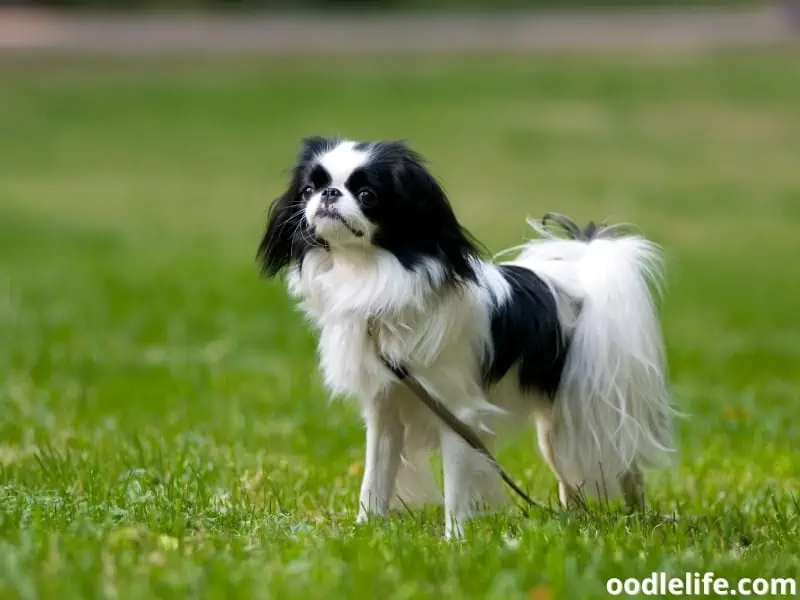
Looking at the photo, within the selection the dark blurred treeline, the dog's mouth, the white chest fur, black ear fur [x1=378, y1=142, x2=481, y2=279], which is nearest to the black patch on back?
the white chest fur

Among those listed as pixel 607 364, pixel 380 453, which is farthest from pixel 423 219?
pixel 607 364

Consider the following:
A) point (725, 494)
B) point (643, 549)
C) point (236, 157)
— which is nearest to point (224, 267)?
point (725, 494)

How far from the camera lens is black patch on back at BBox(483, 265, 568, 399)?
16.0ft

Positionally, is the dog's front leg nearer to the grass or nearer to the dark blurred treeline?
the grass

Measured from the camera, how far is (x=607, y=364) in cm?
509

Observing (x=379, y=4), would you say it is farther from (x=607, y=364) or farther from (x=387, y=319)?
(x=387, y=319)

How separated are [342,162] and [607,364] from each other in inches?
54.4

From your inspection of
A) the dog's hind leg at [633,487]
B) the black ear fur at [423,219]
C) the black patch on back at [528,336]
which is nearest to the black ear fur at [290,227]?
the black ear fur at [423,219]

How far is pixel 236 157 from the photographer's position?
24.8m

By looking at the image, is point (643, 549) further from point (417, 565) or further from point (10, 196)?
point (10, 196)

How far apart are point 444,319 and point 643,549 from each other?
3.49 feet

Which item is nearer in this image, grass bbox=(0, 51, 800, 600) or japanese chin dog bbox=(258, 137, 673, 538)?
grass bbox=(0, 51, 800, 600)

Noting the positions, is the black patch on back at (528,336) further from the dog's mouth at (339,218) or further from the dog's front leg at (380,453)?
the dog's mouth at (339,218)

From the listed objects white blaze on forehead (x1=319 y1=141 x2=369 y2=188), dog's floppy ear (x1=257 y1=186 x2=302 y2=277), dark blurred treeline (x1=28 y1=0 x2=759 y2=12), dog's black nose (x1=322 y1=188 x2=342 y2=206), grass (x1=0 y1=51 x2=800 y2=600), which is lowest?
grass (x1=0 y1=51 x2=800 y2=600)
